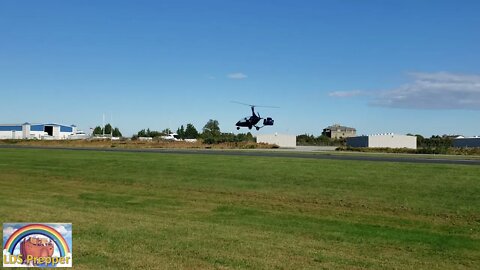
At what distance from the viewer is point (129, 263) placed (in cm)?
855

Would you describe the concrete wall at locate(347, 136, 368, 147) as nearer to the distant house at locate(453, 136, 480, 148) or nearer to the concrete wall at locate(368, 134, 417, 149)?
the concrete wall at locate(368, 134, 417, 149)

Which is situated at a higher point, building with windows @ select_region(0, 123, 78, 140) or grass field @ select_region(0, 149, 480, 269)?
building with windows @ select_region(0, 123, 78, 140)

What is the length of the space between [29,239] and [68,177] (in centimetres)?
2556

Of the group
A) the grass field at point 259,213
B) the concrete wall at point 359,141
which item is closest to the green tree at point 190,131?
the concrete wall at point 359,141

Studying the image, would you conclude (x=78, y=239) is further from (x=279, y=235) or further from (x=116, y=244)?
(x=279, y=235)

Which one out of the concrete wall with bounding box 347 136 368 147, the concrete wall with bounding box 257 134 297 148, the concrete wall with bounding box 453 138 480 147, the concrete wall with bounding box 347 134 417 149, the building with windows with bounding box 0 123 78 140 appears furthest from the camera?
the building with windows with bounding box 0 123 78 140

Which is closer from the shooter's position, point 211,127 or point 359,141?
point 359,141

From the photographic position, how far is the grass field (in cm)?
962

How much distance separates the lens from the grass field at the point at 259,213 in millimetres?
9617

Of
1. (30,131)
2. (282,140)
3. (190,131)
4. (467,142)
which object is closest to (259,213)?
(282,140)

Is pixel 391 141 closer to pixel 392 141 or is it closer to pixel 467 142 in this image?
pixel 392 141

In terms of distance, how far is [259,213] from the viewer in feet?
54.6

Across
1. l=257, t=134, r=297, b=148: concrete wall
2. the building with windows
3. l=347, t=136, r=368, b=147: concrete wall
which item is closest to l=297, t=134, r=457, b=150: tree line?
l=347, t=136, r=368, b=147: concrete wall

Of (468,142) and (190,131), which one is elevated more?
(190,131)
